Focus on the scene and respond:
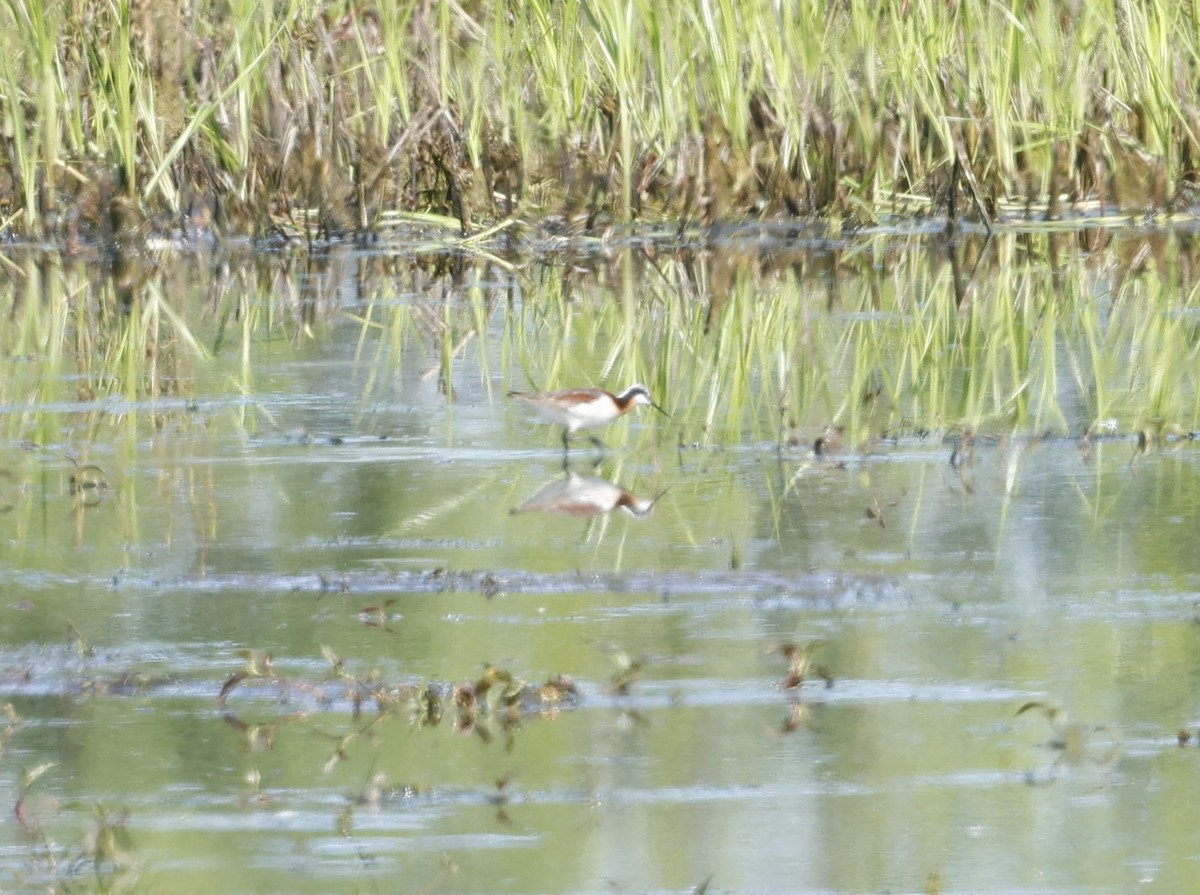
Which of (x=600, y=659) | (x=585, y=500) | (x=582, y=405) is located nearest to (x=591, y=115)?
(x=582, y=405)

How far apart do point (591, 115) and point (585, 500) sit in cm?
745

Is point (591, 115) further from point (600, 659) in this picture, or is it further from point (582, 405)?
point (600, 659)

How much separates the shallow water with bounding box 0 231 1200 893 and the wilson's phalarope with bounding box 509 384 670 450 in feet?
0.40

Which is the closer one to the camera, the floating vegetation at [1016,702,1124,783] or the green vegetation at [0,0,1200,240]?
the floating vegetation at [1016,702,1124,783]

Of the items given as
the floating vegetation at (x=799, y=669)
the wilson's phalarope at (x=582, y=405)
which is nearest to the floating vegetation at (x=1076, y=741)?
the floating vegetation at (x=799, y=669)

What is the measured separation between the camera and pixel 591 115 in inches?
518

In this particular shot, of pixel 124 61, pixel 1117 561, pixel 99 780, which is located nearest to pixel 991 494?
pixel 1117 561

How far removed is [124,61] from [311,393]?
414 centimetres

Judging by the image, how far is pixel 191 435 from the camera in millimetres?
7254

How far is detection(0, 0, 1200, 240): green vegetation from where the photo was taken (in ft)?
39.6

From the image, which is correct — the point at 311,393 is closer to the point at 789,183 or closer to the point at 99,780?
the point at 99,780

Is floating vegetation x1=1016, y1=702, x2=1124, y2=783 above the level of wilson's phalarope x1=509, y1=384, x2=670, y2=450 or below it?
below

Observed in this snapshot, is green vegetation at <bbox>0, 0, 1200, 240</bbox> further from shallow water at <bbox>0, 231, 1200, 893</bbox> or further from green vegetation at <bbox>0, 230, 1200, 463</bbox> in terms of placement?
shallow water at <bbox>0, 231, 1200, 893</bbox>

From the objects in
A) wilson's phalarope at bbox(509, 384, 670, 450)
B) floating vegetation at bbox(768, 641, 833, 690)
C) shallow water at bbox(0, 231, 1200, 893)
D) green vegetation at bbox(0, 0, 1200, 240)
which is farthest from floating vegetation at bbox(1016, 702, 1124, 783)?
green vegetation at bbox(0, 0, 1200, 240)
